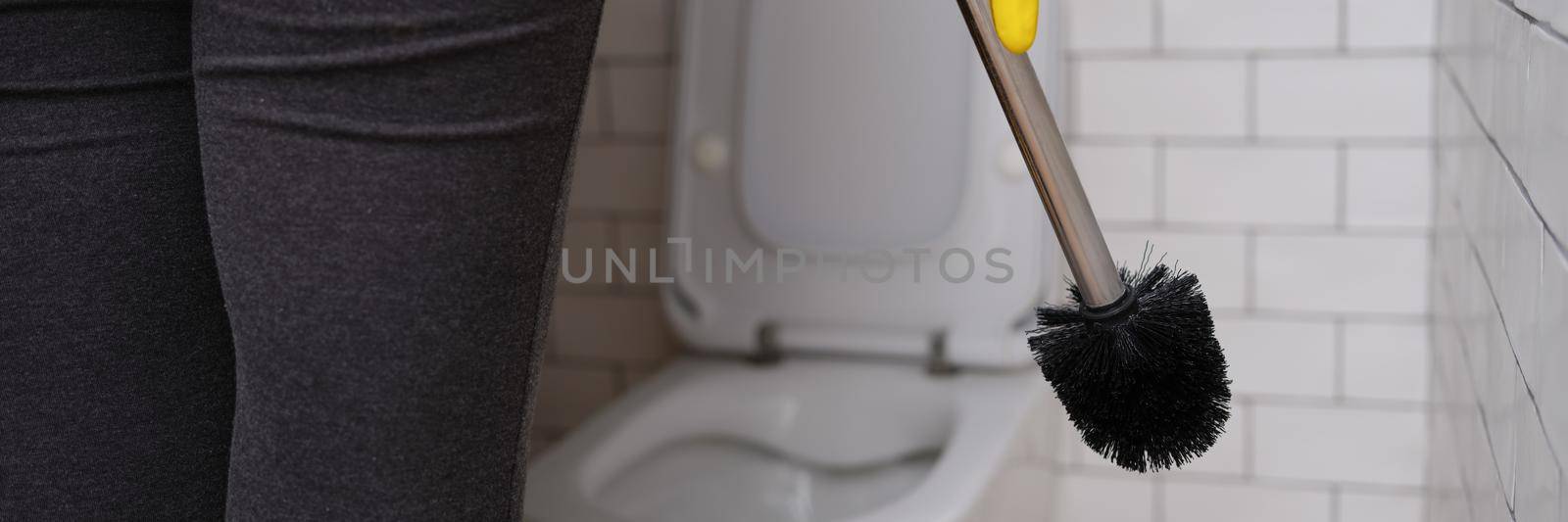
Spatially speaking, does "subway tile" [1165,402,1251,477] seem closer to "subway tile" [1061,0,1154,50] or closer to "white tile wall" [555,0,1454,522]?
"white tile wall" [555,0,1454,522]

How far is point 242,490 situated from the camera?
1.44ft

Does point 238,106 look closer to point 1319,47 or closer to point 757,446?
point 757,446

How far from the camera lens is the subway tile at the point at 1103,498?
4.04ft

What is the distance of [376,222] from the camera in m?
0.40

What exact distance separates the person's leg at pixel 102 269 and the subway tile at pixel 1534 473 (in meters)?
0.54

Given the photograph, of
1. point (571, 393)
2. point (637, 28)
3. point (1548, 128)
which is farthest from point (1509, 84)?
point (571, 393)

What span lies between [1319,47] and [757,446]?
57 centimetres

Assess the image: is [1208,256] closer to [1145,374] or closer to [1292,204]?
[1292,204]

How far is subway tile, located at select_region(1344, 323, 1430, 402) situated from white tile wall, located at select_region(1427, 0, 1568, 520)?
0.23ft

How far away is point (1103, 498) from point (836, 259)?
38 cm

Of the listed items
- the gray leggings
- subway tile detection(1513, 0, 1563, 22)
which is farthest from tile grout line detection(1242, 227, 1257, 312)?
the gray leggings

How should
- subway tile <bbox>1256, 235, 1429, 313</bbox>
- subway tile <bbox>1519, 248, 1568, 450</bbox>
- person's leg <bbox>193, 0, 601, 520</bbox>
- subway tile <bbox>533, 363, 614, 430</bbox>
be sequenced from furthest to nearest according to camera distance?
subway tile <bbox>533, 363, 614, 430</bbox> < subway tile <bbox>1256, 235, 1429, 313</bbox> < subway tile <bbox>1519, 248, 1568, 450</bbox> < person's leg <bbox>193, 0, 601, 520</bbox>

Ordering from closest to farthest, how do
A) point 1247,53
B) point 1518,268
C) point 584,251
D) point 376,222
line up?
point 376,222 → point 1518,268 → point 1247,53 → point 584,251

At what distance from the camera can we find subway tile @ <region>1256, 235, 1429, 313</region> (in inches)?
43.7
